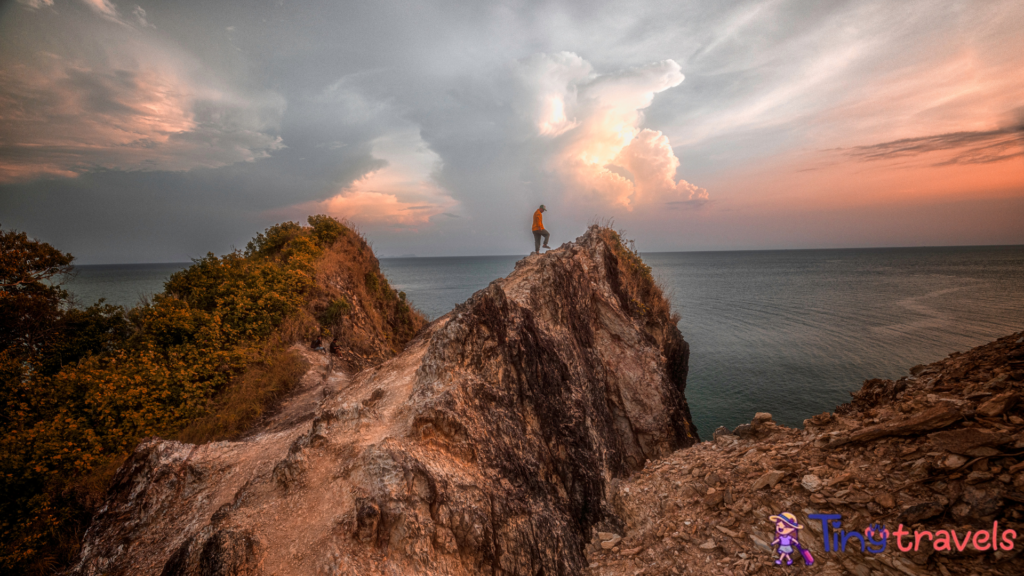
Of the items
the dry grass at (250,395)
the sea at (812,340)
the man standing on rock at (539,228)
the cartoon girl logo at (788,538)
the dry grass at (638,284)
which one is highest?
the man standing on rock at (539,228)

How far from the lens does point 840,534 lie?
18.6ft

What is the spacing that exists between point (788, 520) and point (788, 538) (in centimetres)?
35

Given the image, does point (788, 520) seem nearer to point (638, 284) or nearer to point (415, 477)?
point (415, 477)

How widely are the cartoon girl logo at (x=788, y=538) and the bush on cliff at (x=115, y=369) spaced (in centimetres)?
1324

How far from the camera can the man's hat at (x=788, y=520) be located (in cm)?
615

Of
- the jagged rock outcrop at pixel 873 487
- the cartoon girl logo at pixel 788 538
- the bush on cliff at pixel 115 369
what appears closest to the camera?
the jagged rock outcrop at pixel 873 487

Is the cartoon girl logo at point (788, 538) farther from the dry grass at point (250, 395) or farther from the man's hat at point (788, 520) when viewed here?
the dry grass at point (250, 395)

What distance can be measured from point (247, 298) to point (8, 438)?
6935mm

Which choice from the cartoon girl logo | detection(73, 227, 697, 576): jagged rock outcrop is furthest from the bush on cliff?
the cartoon girl logo

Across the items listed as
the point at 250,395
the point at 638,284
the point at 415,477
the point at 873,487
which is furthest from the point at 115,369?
the point at 638,284

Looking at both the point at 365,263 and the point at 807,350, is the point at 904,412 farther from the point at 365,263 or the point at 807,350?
the point at 807,350

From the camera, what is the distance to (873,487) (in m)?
5.85

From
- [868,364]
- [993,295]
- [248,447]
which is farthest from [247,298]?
[993,295]

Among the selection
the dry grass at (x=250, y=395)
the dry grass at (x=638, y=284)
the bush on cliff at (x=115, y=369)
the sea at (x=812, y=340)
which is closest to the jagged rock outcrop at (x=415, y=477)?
the dry grass at (x=250, y=395)
